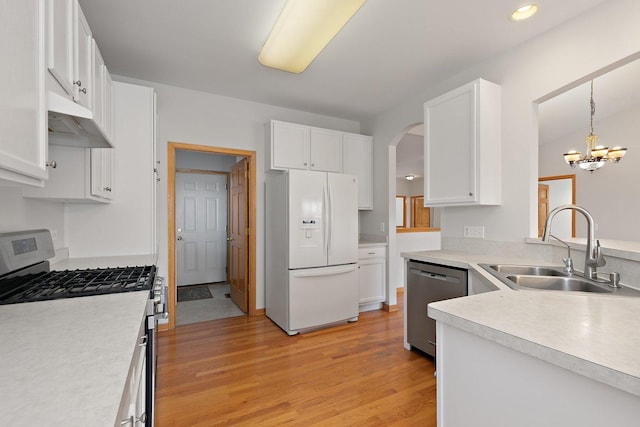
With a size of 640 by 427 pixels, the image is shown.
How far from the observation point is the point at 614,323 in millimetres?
937

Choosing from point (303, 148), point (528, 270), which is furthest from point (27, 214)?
point (528, 270)

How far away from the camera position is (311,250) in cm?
323

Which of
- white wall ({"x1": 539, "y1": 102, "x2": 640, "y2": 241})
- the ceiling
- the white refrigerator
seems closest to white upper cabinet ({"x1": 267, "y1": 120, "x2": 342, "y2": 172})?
the white refrigerator

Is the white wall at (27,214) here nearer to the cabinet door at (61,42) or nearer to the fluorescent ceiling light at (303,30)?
the cabinet door at (61,42)

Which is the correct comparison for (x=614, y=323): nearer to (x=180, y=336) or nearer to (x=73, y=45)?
(x=73, y=45)

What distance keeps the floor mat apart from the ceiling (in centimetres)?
287

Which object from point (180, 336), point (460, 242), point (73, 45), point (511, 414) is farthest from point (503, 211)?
point (180, 336)

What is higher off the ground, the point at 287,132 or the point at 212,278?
the point at 287,132

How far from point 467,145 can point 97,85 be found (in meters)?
2.59

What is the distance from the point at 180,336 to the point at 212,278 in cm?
237

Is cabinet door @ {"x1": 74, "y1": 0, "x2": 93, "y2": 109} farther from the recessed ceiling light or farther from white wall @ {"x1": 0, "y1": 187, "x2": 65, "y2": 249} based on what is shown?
the recessed ceiling light

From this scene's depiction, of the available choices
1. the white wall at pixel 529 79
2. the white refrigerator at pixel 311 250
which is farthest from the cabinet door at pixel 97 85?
the white wall at pixel 529 79

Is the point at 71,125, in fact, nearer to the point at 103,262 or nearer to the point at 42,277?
the point at 42,277

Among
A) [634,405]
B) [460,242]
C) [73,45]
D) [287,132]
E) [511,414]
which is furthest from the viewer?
[287,132]
